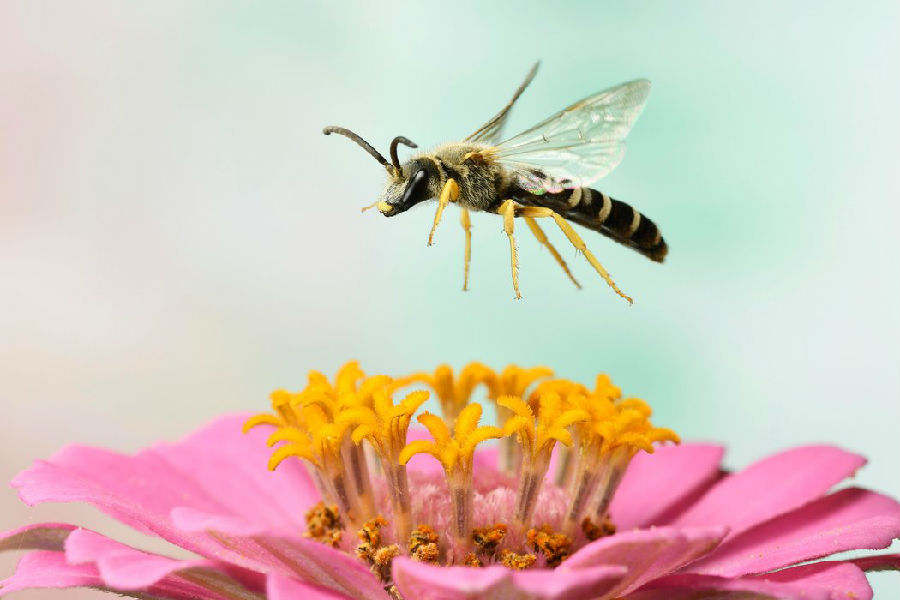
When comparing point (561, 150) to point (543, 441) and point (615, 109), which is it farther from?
point (543, 441)

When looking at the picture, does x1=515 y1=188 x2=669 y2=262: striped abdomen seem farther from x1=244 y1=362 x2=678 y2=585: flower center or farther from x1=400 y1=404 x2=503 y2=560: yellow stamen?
x1=400 y1=404 x2=503 y2=560: yellow stamen

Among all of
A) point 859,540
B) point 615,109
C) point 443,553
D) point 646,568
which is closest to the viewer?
point 646,568

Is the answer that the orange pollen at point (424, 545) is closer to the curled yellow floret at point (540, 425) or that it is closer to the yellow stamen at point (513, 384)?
the curled yellow floret at point (540, 425)

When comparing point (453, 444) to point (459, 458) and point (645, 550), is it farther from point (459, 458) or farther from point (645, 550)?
point (645, 550)

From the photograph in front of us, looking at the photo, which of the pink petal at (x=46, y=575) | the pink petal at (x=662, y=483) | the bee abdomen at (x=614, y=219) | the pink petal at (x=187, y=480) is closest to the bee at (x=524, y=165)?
the bee abdomen at (x=614, y=219)

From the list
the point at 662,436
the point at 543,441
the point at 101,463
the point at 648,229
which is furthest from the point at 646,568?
the point at 101,463

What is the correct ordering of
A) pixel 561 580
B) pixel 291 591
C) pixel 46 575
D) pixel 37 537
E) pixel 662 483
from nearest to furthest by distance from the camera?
1. pixel 561 580
2. pixel 291 591
3. pixel 46 575
4. pixel 37 537
5. pixel 662 483

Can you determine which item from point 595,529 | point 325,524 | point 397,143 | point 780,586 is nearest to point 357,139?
point 397,143
